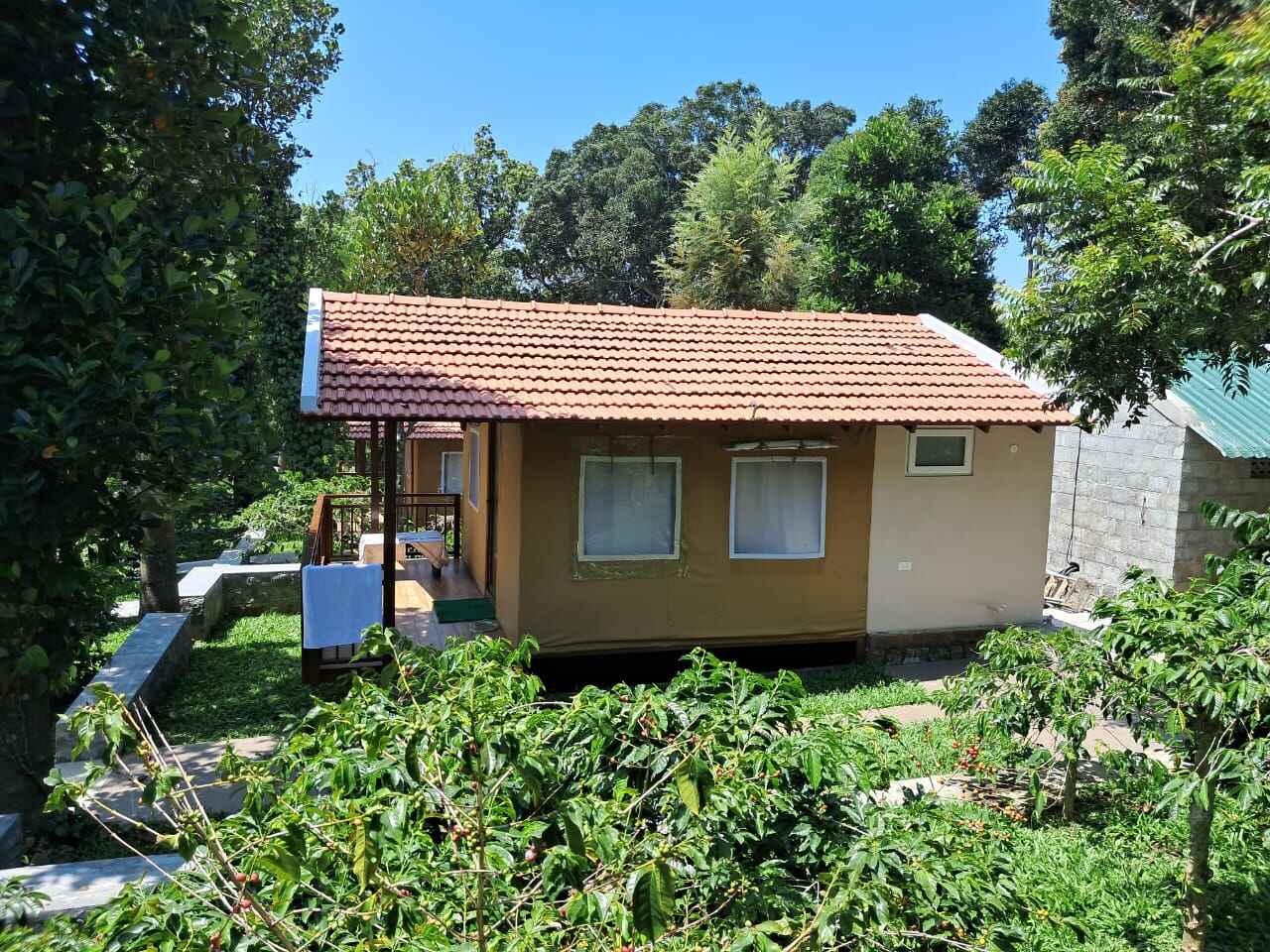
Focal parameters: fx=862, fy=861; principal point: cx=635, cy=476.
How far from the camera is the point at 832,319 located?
41.2 ft

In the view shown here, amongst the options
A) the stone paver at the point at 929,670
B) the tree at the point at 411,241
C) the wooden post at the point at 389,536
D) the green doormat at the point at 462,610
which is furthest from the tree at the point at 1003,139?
the wooden post at the point at 389,536

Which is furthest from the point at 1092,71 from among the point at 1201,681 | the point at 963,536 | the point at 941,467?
the point at 1201,681

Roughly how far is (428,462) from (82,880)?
19.9 meters

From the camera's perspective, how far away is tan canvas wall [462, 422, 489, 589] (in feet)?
39.1

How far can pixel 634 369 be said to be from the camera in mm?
10031

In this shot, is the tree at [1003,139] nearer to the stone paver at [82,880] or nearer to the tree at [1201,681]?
the tree at [1201,681]

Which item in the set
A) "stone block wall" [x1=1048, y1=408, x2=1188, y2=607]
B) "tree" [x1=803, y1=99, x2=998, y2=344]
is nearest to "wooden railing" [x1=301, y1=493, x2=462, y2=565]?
"stone block wall" [x1=1048, y1=408, x2=1188, y2=607]

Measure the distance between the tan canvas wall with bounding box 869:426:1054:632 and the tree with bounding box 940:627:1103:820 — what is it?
4.12 metres

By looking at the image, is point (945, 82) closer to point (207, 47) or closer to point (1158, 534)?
point (1158, 534)

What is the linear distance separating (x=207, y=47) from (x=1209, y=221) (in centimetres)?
759

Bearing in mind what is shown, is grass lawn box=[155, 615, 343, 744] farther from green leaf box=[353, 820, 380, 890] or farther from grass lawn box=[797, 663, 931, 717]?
green leaf box=[353, 820, 380, 890]

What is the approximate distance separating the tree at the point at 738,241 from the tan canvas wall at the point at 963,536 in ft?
60.5

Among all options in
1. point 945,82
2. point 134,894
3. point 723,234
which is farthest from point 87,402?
point 945,82

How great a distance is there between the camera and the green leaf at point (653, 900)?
1.90 meters
